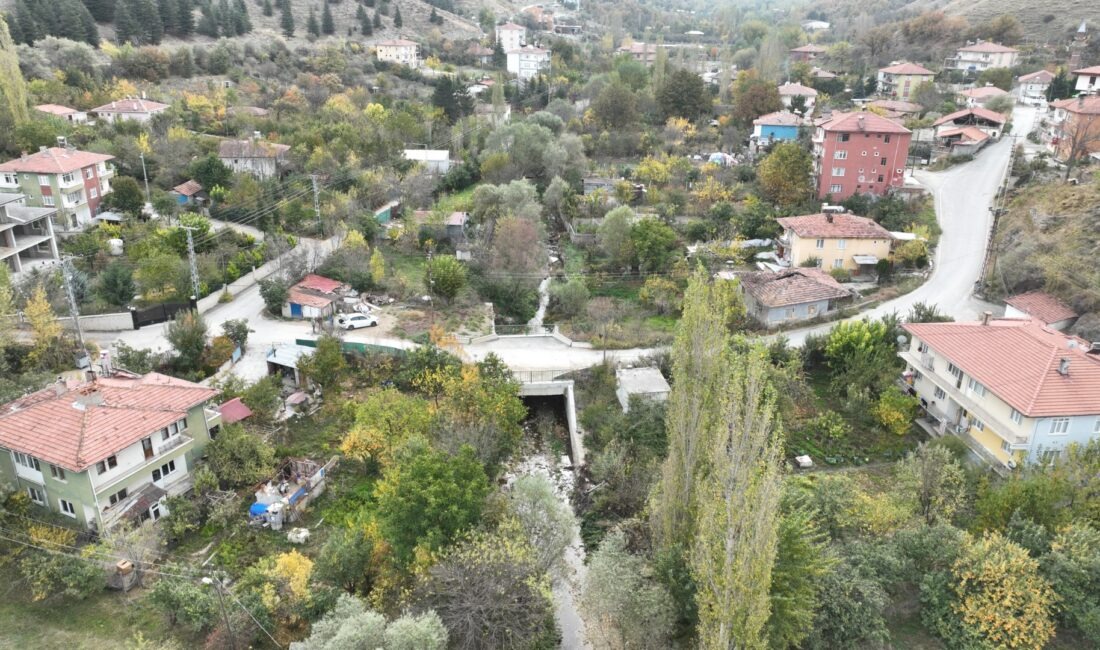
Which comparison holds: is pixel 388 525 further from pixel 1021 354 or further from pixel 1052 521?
pixel 1021 354

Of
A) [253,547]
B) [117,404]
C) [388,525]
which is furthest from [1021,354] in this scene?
[117,404]

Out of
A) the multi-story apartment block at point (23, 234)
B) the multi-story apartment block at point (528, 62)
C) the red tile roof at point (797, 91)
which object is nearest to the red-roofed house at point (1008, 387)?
the multi-story apartment block at point (23, 234)

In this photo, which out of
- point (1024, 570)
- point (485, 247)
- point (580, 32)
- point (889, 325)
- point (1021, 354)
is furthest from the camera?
point (580, 32)

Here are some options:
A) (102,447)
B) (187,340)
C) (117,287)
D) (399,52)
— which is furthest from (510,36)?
(102,447)

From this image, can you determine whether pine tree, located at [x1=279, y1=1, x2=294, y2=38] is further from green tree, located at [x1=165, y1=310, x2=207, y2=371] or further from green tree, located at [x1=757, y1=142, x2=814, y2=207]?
green tree, located at [x1=165, y1=310, x2=207, y2=371]

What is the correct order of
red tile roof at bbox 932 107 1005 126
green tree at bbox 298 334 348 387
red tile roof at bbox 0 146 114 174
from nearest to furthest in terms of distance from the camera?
green tree at bbox 298 334 348 387
red tile roof at bbox 0 146 114 174
red tile roof at bbox 932 107 1005 126

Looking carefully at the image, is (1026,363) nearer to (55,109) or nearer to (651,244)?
(651,244)

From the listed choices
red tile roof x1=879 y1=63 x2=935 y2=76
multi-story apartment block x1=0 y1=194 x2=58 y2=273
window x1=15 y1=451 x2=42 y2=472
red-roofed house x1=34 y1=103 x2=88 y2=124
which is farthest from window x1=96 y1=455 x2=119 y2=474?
red tile roof x1=879 y1=63 x2=935 y2=76
